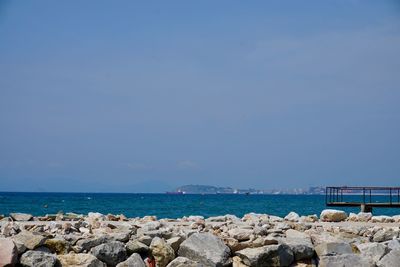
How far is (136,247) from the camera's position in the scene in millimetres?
13164

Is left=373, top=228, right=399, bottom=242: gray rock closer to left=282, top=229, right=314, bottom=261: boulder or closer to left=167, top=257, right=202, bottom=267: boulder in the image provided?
left=282, top=229, right=314, bottom=261: boulder

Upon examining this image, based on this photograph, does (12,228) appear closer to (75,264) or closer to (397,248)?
(75,264)

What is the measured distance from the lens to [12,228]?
13.8 metres

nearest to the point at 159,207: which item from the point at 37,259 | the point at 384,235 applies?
the point at 384,235

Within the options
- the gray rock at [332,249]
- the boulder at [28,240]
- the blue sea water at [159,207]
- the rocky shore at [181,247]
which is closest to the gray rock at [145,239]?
the rocky shore at [181,247]

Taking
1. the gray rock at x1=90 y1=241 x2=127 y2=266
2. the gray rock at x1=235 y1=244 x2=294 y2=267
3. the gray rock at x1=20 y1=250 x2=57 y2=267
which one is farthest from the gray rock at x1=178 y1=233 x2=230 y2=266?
the gray rock at x1=20 y1=250 x2=57 y2=267

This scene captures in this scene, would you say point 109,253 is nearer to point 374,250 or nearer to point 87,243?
point 87,243

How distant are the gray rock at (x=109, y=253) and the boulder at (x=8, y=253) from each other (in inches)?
58.7

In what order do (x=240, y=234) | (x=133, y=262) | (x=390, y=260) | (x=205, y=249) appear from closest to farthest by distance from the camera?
(x=133, y=262) → (x=205, y=249) → (x=390, y=260) → (x=240, y=234)

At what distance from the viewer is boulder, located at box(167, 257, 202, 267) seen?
41.6 feet

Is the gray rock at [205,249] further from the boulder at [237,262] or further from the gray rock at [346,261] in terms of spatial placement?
the gray rock at [346,261]

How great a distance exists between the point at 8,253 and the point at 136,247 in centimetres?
246

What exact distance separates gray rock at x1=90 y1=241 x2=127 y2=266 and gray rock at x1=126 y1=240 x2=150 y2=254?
8.6 inches

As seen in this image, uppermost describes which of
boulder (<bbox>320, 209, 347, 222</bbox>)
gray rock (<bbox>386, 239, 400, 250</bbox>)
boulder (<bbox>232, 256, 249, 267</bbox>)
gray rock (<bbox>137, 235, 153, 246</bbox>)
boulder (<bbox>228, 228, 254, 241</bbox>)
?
boulder (<bbox>320, 209, 347, 222</bbox>)
